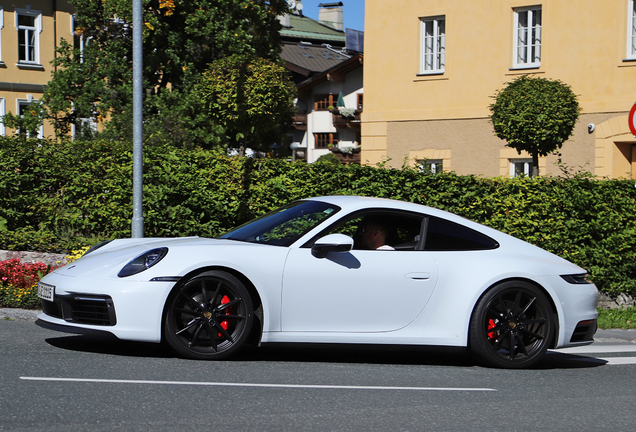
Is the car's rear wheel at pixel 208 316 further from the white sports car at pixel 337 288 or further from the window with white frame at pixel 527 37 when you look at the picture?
the window with white frame at pixel 527 37

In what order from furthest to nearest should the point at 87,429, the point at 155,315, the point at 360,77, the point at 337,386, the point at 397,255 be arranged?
the point at 360,77 < the point at 397,255 < the point at 155,315 < the point at 337,386 < the point at 87,429

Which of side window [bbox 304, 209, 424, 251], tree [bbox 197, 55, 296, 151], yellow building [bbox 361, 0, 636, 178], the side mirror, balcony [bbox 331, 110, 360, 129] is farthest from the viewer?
balcony [bbox 331, 110, 360, 129]

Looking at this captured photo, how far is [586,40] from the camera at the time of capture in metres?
20.4

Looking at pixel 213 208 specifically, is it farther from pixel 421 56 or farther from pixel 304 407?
pixel 421 56

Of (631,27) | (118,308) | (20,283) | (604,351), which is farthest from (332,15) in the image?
(118,308)

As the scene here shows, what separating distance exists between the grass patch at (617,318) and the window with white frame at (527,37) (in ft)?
37.2

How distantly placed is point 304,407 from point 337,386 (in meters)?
0.71

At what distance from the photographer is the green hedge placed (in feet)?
37.4

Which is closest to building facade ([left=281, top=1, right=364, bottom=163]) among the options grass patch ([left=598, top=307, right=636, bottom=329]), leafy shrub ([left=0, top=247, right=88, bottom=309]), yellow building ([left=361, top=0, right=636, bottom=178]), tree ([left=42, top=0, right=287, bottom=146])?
tree ([left=42, top=0, right=287, bottom=146])

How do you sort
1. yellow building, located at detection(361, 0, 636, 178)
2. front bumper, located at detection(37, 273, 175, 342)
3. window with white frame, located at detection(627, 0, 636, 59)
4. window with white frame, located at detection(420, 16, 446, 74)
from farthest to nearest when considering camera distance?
1. window with white frame, located at detection(420, 16, 446, 74)
2. yellow building, located at detection(361, 0, 636, 178)
3. window with white frame, located at detection(627, 0, 636, 59)
4. front bumper, located at detection(37, 273, 175, 342)

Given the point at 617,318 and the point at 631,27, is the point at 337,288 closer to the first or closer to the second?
A: the point at 617,318

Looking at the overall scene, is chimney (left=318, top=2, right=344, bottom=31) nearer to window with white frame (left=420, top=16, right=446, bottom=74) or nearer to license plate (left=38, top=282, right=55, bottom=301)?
window with white frame (left=420, top=16, right=446, bottom=74)

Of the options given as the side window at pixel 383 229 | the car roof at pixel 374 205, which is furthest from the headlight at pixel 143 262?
the car roof at pixel 374 205

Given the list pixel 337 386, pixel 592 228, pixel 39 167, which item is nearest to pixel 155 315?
pixel 337 386
